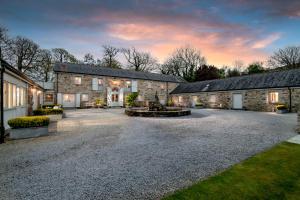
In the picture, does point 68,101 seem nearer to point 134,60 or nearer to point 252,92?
point 134,60

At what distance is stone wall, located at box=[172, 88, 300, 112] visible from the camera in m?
16.7

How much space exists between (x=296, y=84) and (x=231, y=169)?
19.1m

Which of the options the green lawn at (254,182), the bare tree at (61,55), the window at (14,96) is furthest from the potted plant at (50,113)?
the bare tree at (61,55)

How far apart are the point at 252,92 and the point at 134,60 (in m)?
29.9

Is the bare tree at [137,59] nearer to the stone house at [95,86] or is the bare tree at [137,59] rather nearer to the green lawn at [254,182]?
the stone house at [95,86]

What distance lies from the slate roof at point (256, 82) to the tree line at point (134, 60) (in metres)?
13.8

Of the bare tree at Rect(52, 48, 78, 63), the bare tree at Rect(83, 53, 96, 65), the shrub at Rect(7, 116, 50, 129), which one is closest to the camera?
the shrub at Rect(7, 116, 50, 129)

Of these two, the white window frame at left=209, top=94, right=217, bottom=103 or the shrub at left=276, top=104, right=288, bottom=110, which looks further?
the white window frame at left=209, top=94, right=217, bottom=103

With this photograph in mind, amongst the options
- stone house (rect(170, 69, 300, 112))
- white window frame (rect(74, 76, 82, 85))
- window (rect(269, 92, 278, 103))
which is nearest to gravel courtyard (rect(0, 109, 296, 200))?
stone house (rect(170, 69, 300, 112))

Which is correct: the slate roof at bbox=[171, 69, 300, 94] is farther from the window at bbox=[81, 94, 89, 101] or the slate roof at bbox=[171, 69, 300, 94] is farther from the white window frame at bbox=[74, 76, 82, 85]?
the white window frame at bbox=[74, 76, 82, 85]

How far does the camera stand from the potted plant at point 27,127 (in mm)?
6230

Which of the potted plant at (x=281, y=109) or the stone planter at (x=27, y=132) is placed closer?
the stone planter at (x=27, y=132)

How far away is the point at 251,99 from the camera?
1970 cm

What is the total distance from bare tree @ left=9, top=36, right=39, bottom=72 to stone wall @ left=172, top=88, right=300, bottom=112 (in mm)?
29120
